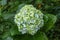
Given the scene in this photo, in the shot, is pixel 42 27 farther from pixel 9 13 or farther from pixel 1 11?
pixel 1 11

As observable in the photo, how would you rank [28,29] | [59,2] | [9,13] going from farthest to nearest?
1. [59,2]
2. [9,13]
3. [28,29]

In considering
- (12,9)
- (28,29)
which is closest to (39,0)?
(12,9)

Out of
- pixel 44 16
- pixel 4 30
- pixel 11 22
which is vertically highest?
pixel 44 16

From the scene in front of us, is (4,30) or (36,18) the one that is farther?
(4,30)

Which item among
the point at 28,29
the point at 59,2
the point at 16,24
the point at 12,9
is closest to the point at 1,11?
the point at 12,9

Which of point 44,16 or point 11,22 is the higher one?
point 44,16

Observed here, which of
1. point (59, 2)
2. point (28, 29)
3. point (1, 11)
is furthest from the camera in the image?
point (59, 2)

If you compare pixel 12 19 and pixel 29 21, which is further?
pixel 12 19
